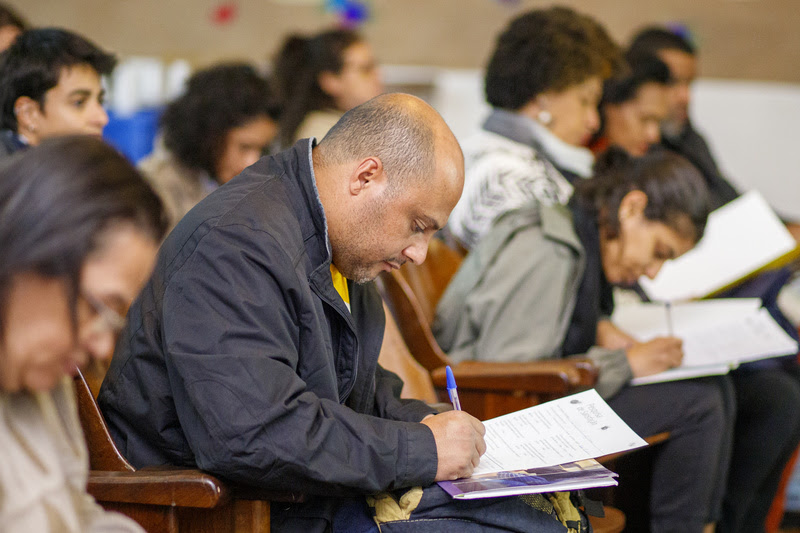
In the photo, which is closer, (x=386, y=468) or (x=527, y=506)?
(x=386, y=468)

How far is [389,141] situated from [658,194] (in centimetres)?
110

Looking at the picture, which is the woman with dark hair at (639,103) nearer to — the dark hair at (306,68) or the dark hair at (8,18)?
the dark hair at (306,68)

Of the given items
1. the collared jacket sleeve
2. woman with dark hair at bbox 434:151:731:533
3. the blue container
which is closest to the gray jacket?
woman with dark hair at bbox 434:151:731:533

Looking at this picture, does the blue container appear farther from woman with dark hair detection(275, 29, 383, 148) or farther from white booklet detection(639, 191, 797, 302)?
white booklet detection(639, 191, 797, 302)

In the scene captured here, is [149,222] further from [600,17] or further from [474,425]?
[600,17]

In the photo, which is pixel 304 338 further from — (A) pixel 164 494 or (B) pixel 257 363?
(A) pixel 164 494

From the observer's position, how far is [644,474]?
2266mm

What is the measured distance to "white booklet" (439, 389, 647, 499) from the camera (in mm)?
1208

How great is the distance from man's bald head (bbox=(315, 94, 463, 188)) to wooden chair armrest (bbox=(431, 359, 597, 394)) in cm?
63

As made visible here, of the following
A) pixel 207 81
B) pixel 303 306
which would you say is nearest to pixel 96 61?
pixel 207 81

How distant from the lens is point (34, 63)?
79.2 inches

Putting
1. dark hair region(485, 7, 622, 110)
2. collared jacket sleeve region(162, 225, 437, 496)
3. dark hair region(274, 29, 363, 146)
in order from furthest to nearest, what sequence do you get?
dark hair region(274, 29, 363, 146) < dark hair region(485, 7, 622, 110) < collared jacket sleeve region(162, 225, 437, 496)

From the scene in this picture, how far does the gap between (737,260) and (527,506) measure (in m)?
1.57

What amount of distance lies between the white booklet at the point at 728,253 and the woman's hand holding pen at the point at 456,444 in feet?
4.68
